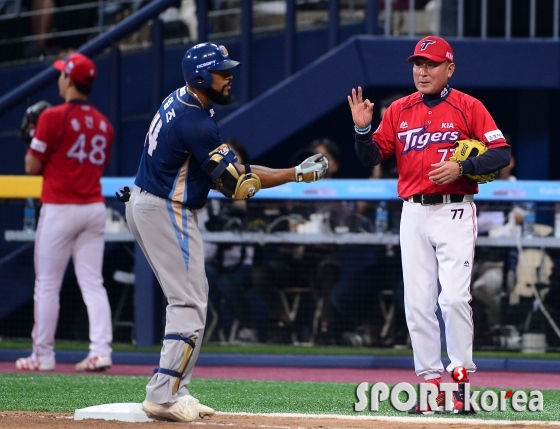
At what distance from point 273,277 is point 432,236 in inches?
126

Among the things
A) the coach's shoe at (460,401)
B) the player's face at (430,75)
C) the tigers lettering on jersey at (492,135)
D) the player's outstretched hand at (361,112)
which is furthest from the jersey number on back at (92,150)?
the coach's shoe at (460,401)

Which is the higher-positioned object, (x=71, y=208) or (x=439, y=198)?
(x=439, y=198)

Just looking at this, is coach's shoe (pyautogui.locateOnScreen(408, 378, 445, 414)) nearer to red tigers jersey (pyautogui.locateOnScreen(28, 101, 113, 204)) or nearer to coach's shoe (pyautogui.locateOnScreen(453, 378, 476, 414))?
coach's shoe (pyautogui.locateOnScreen(453, 378, 476, 414))

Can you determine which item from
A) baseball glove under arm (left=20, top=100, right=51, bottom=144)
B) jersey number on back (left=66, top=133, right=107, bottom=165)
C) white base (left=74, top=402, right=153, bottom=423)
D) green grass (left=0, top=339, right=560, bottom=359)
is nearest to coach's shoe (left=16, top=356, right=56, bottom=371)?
green grass (left=0, top=339, right=560, bottom=359)

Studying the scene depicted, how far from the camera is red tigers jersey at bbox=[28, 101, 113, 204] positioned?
27.1 ft

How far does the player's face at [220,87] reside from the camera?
5.73 m

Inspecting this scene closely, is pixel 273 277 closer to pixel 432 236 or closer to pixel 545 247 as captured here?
pixel 545 247

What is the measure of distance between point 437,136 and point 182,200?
1.50 meters

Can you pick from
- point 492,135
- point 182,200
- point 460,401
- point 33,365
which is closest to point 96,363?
point 33,365

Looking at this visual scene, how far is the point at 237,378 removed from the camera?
8.27 m

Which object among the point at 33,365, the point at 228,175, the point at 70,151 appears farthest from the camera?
the point at 33,365

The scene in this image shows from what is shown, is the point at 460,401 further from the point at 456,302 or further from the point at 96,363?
the point at 96,363

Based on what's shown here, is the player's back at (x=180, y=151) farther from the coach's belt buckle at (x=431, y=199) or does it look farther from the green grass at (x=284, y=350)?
the green grass at (x=284, y=350)

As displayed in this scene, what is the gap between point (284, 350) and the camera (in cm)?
932
